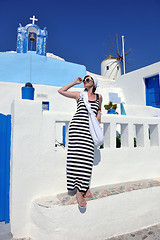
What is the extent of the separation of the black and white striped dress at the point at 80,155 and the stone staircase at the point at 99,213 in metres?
0.31

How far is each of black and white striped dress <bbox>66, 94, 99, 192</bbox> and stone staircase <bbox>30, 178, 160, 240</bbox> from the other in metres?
0.31

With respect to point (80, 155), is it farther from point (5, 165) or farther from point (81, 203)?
point (5, 165)

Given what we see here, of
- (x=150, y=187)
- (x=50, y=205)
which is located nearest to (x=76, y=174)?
(x=50, y=205)

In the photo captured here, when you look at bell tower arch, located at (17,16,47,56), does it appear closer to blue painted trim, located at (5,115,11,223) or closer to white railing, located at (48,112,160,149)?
white railing, located at (48,112,160,149)

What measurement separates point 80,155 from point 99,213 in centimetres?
101

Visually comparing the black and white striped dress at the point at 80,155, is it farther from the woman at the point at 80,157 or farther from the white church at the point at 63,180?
the white church at the point at 63,180

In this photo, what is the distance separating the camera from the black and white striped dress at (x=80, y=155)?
2557 millimetres

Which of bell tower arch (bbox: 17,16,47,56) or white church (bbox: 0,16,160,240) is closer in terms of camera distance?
white church (bbox: 0,16,160,240)

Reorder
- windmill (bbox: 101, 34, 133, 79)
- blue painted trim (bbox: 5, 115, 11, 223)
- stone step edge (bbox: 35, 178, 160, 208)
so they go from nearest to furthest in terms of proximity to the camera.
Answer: stone step edge (bbox: 35, 178, 160, 208), blue painted trim (bbox: 5, 115, 11, 223), windmill (bbox: 101, 34, 133, 79)

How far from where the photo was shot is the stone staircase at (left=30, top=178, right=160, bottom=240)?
2.47 m

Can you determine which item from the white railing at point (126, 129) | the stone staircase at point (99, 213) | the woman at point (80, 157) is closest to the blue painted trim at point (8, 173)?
the stone staircase at point (99, 213)

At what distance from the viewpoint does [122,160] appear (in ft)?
11.8

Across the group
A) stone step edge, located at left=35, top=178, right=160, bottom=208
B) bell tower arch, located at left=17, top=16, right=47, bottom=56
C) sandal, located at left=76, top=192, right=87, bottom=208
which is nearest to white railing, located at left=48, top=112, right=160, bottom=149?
stone step edge, located at left=35, top=178, right=160, bottom=208

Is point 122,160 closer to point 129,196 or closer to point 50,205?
point 129,196
